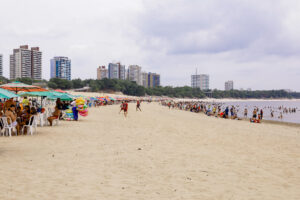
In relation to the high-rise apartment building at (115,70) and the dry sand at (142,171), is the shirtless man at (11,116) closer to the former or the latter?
the dry sand at (142,171)

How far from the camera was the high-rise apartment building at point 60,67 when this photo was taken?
152500 mm

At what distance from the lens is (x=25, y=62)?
14162 cm

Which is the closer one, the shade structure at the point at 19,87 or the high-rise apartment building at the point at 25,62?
the shade structure at the point at 19,87

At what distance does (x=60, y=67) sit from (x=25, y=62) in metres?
18.7

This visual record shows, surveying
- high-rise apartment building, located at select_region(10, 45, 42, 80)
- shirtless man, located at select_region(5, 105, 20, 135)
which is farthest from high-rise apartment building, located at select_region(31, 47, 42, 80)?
shirtless man, located at select_region(5, 105, 20, 135)

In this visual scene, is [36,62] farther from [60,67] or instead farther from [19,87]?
[19,87]

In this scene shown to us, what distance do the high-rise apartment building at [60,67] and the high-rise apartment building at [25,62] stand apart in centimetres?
790

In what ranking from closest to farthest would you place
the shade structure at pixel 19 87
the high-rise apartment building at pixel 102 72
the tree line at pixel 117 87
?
1. the shade structure at pixel 19 87
2. the tree line at pixel 117 87
3. the high-rise apartment building at pixel 102 72

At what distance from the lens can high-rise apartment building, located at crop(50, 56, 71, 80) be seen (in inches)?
6004

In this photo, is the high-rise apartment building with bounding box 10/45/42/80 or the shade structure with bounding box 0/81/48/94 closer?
the shade structure with bounding box 0/81/48/94

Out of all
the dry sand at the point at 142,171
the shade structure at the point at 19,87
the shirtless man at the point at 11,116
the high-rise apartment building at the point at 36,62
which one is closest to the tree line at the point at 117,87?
the high-rise apartment building at the point at 36,62

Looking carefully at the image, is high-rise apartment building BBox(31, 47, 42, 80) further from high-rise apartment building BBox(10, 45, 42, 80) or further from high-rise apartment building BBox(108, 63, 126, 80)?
high-rise apartment building BBox(108, 63, 126, 80)

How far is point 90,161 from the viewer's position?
6.39 m

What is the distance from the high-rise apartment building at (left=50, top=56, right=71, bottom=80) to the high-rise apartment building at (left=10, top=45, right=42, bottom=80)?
7.90 metres
